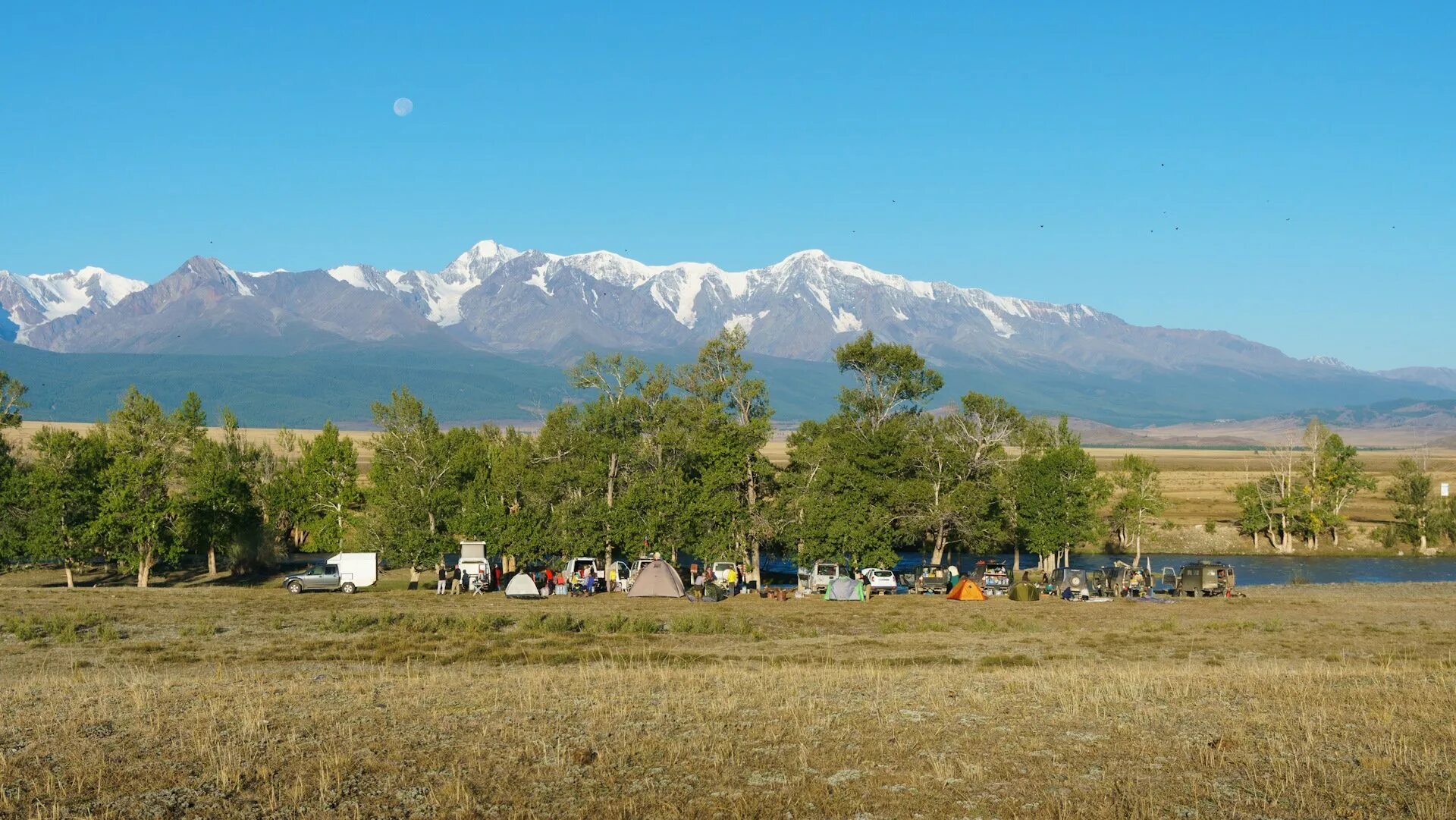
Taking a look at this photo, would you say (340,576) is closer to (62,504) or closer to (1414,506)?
(62,504)

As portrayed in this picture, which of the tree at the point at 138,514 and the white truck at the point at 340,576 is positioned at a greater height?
the tree at the point at 138,514

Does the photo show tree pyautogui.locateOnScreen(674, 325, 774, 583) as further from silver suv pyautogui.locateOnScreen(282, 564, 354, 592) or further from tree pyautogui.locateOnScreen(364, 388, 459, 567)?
silver suv pyautogui.locateOnScreen(282, 564, 354, 592)

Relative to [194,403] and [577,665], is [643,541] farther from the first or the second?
[194,403]

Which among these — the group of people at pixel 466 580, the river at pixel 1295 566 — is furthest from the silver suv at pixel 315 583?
the river at pixel 1295 566

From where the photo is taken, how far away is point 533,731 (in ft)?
59.4

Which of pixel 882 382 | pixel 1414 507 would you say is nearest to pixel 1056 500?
pixel 882 382

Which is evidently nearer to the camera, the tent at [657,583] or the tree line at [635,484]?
the tent at [657,583]

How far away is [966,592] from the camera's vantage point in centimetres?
5247

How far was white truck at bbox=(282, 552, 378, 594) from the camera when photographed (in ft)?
181

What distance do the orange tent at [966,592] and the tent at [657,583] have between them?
1241 centimetres

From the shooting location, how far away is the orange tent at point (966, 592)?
171 ft

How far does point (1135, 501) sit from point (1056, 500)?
14.2 m

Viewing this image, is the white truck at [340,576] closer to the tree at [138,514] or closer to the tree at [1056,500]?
the tree at [138,514]

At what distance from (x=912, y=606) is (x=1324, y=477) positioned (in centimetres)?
5810
